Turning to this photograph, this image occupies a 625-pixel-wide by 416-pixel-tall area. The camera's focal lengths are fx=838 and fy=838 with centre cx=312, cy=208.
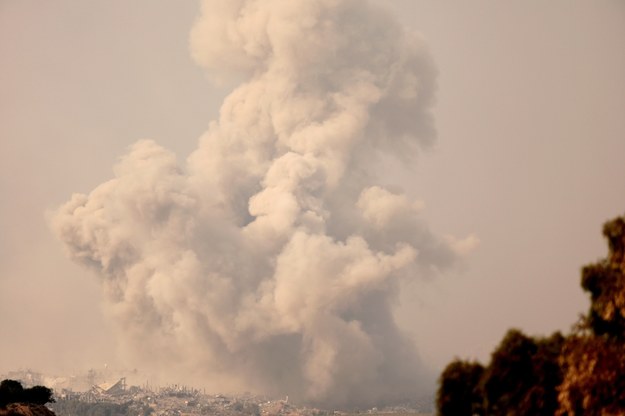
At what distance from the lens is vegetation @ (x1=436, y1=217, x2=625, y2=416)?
98.0 feet

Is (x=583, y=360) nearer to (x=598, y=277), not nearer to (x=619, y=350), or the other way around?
(x=619, y=350)

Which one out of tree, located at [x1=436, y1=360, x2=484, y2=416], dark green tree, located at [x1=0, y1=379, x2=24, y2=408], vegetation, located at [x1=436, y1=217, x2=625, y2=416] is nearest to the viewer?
vegetation, located at [x1=436, y1=217, x2=625, y2=416]

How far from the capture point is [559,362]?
31250mm

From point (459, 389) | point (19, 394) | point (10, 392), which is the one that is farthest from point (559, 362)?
point (19, 394)

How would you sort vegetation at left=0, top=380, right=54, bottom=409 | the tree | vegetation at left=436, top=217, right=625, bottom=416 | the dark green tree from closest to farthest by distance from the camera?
vegetation at left=436, top=217, right=625, bottom=416 → the tree → the dark green tree → vegetation at left=0, top=380, right=54, bottom=409

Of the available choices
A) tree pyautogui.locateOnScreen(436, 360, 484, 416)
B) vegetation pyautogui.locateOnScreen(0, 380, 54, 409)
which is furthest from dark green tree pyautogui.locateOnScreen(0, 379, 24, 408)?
tree pyautogui.locateOnScreen(436, 360, 484, 416)

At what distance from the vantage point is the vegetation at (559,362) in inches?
1176

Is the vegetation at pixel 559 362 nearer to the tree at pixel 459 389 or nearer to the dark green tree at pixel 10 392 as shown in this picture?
the tree at pixel 459 389

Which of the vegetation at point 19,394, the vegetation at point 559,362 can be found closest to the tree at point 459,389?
the vegetation at point 559,362

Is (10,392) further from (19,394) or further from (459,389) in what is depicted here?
(459,389)

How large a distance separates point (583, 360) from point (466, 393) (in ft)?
21.4

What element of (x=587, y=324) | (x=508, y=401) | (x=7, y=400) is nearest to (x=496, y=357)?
(x=508, y=401)

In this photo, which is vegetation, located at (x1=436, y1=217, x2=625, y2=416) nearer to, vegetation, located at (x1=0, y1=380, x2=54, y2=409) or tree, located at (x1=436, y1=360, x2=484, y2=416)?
tree, located at (x1=436, y1=360, x2=484, y2=416)

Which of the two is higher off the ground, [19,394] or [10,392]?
[19,394]
